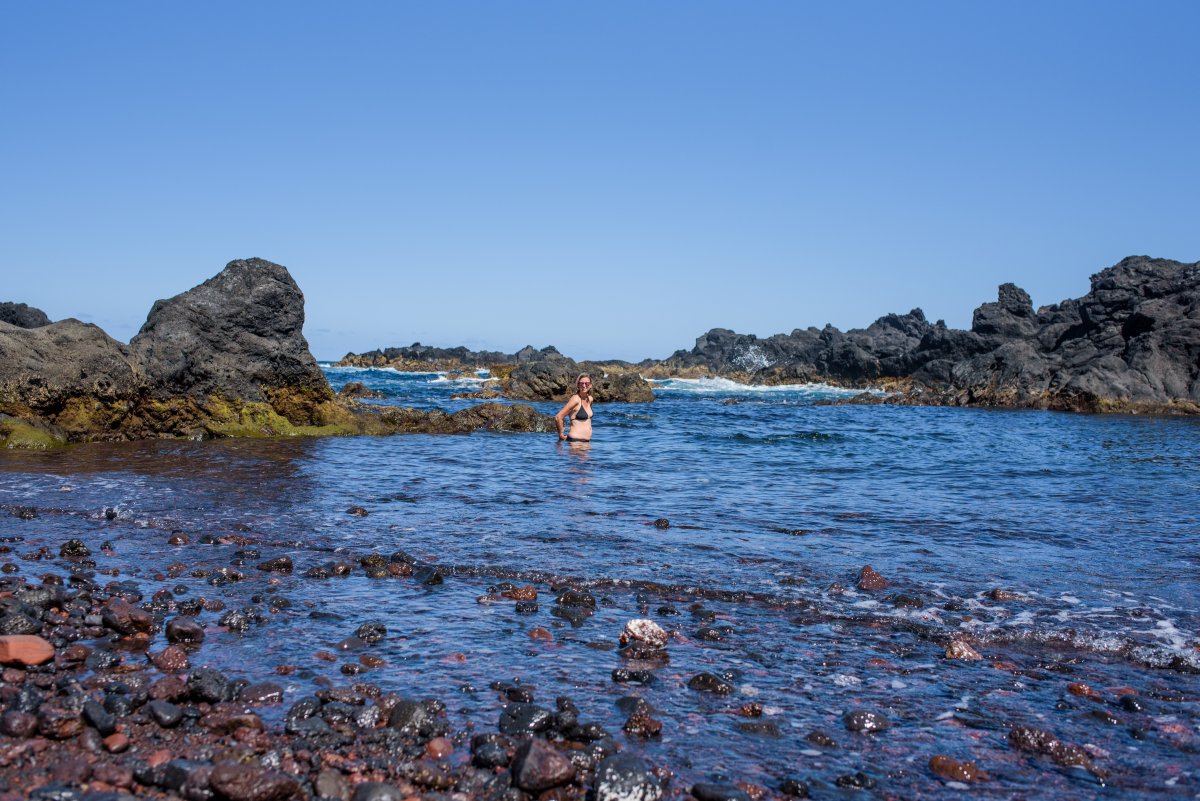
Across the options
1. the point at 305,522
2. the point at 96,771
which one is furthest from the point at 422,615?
the point at 305,522

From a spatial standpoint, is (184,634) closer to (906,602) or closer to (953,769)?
(953,769)

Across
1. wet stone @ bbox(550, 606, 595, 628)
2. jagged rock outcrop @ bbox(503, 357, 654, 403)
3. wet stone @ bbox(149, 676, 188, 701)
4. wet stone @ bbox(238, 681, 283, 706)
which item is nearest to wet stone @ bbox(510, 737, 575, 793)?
wet stone @ bbox(238, 681, 283, 706)

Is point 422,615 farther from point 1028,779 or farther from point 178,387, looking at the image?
point 178,387

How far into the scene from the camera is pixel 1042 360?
5381 cm

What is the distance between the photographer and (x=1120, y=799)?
14.3 ft

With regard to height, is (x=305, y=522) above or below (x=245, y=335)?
below

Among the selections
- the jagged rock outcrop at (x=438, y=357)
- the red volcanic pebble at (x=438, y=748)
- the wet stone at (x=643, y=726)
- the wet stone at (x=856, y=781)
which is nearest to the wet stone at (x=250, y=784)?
the red volcanic pebble at (x=438, y=748)

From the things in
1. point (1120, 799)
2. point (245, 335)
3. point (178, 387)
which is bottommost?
point (1120, 799)

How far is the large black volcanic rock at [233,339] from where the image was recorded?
2022 centimetres

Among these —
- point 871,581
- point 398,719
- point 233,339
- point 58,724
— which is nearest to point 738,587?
point 871,581

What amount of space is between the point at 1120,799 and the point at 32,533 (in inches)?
434

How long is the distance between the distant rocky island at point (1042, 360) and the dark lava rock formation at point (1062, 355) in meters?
0.08

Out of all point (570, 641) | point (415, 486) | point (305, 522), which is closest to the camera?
point (570, 641)

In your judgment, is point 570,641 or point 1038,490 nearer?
point 570,641
